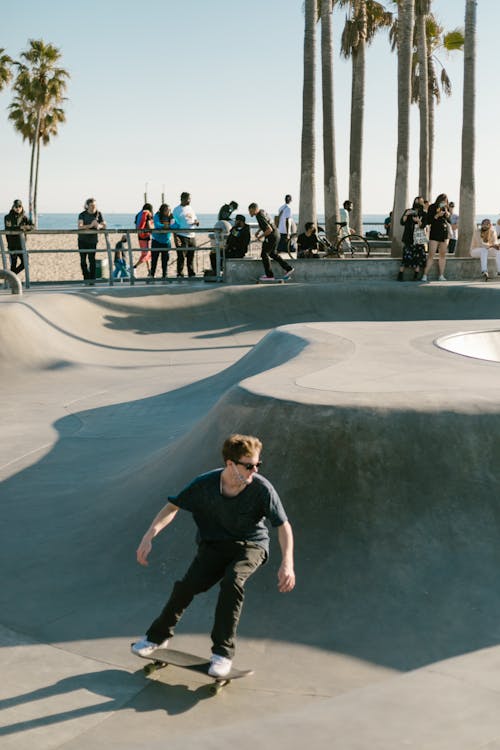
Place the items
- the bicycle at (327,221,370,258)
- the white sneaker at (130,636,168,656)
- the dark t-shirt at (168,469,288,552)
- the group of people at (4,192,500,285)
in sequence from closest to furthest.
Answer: the dark t-shirt at (168,469,288,552) → the white sneaker at (130,636,168,656) → the group of people at (4,192,500,285) → the bicycle at (327,221,370,258)

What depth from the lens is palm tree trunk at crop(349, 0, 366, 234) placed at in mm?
29625

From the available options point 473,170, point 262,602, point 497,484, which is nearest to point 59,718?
point 262,602

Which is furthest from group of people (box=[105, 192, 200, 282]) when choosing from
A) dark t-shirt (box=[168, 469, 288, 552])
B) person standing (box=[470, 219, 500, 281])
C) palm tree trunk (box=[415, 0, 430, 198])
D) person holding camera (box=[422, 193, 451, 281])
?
palm tree trunk (box=[415, 0, 430, 198])

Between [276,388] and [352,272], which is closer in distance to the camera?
[276,388]

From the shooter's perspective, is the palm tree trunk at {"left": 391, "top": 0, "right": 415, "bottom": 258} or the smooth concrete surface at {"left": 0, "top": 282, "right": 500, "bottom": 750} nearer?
the smooth concrete surface at {"left": 0, "top": 282, "right": 500, "bottom": 750}

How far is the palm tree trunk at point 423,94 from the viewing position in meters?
32.1

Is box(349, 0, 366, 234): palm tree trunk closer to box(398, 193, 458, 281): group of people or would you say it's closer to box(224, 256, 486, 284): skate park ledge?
box(224, 256, 486, 284): skate park ledge

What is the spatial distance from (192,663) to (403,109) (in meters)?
20.2

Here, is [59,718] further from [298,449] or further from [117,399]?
[117,399]

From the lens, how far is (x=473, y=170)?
70.3ft

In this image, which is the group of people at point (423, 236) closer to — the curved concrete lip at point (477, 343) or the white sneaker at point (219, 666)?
the curved concrete lip at point (477, 343)

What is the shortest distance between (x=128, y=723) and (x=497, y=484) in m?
3.03

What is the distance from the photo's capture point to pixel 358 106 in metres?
30.1

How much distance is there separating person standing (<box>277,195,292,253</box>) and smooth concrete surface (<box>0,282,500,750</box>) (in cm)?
1139
